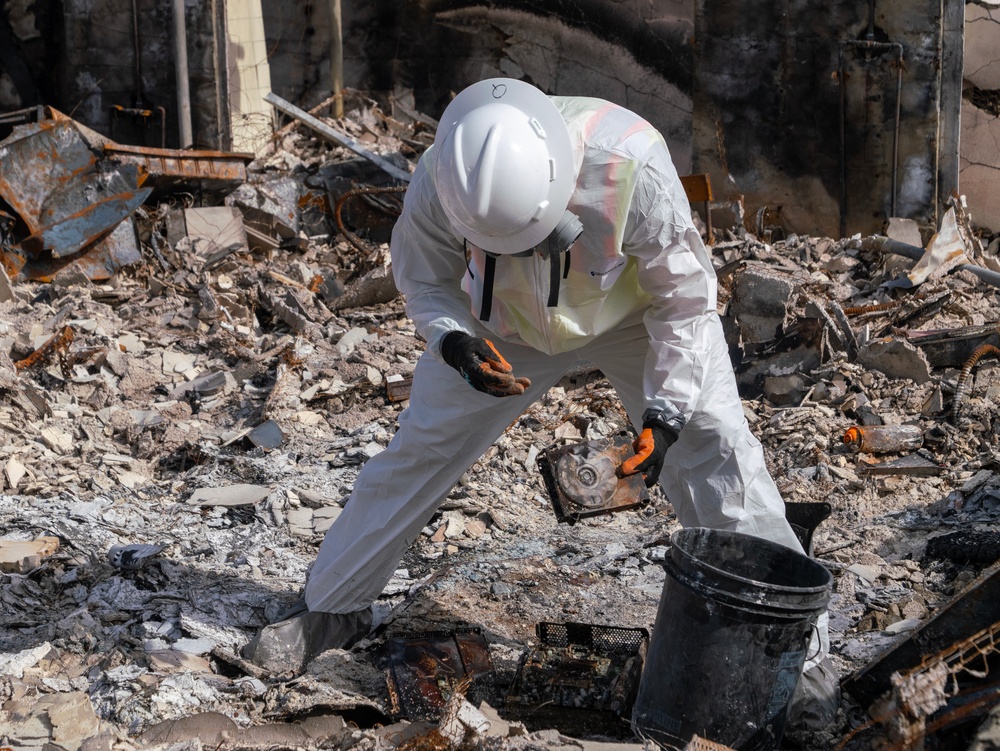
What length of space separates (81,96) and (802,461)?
6936 mm

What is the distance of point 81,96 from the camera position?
8.57 m

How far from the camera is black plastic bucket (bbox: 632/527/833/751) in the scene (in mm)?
2334

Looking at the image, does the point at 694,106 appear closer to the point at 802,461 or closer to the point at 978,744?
the point at 802,461

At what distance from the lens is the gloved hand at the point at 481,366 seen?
262cm

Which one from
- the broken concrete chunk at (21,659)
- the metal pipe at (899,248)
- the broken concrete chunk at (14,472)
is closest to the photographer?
the broken concrete chunk at (21,659)

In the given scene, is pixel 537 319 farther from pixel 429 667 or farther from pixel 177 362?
pixel 177 362

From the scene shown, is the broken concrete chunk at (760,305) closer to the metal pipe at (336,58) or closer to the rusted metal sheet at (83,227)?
the rusted metal sheet at (83,227)

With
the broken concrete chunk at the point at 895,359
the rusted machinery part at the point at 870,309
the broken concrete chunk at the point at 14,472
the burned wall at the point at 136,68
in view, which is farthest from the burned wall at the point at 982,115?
the broken concrete chunk at the point at 14,472

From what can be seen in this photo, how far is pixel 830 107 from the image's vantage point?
8086mm

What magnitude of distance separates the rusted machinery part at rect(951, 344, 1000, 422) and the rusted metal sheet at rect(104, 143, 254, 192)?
5439 millimetres

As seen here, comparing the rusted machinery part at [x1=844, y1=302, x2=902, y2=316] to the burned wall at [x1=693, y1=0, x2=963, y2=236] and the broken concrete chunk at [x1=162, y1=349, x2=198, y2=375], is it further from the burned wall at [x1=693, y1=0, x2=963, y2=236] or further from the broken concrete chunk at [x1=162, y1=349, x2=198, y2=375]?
the broken concrete chunk at [x1=162, y1=349, x2=198, y2=375]

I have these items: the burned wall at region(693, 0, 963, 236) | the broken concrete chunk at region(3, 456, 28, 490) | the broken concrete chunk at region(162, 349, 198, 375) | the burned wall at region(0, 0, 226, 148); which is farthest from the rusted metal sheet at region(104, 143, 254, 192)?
the burned wall at region(693, 0, 963, 236)

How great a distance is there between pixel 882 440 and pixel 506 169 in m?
3.10

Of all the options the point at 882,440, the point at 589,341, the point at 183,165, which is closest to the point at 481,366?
the point at 589,341
